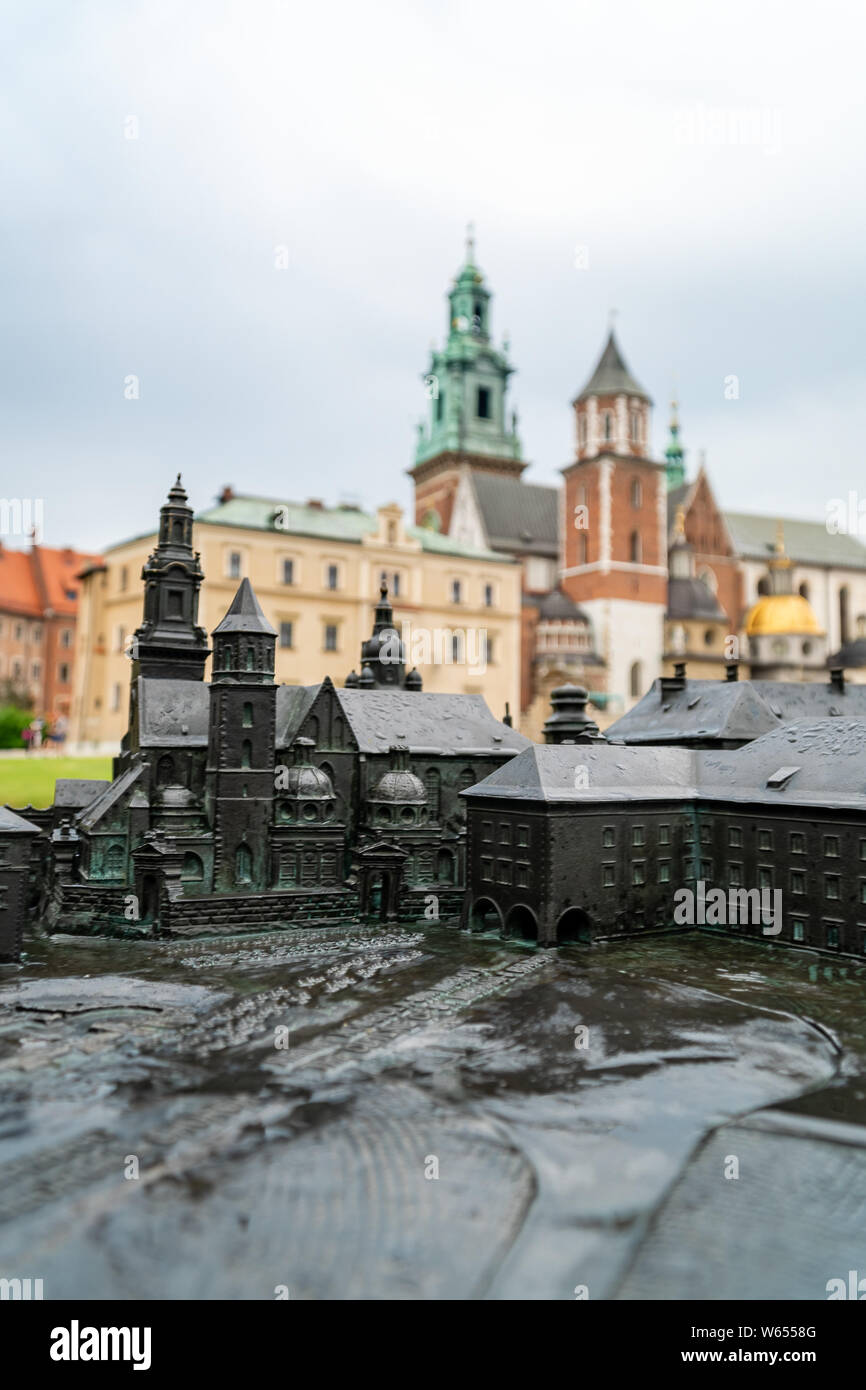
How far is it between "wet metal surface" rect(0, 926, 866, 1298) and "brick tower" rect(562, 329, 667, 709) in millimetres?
65338

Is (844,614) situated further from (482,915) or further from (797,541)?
(482,915)

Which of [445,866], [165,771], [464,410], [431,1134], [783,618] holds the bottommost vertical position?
[431,1134]

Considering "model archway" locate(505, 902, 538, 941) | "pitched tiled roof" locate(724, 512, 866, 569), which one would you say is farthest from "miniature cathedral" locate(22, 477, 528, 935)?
"pitched tiled roof" locate(724, 512, 866, 569)

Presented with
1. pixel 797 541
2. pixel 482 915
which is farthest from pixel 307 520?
Answer: pixel 797 541

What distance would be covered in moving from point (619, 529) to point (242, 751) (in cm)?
6187

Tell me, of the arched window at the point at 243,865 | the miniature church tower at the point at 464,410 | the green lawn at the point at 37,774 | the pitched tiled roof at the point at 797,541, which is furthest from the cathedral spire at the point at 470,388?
the arched window at the point at 243,865

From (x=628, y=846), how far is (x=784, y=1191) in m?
20.9

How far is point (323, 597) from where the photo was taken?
8012 cm

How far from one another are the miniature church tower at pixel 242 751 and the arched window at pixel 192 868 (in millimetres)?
600

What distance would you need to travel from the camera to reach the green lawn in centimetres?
5428

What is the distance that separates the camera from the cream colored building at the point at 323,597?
253ft

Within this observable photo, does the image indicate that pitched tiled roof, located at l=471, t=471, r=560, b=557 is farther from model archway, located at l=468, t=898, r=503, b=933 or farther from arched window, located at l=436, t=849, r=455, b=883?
model archway, located at l=468, t=898, r=503, b=933

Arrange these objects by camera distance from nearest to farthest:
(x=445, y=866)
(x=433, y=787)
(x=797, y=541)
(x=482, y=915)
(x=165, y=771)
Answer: (x=482, y=915), (x=165, y=771), (x=445, y=866), (x=433, y=787), (x=797, y=541)
